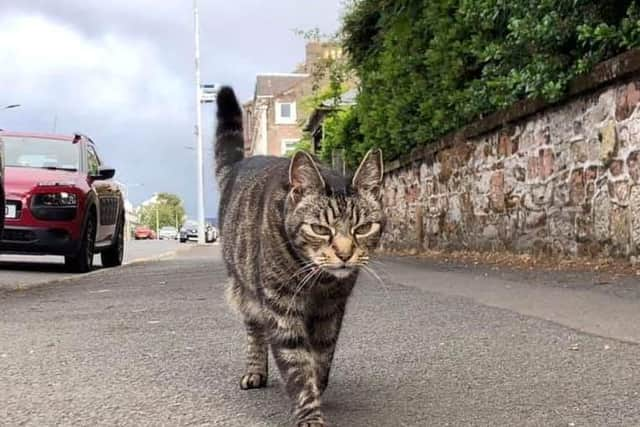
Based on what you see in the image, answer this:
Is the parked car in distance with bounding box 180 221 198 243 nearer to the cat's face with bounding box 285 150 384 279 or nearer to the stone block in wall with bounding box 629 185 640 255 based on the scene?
the stone block in wall with bounding box 629 185 640 255

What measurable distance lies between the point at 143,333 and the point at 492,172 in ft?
23.1

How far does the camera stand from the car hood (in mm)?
10281

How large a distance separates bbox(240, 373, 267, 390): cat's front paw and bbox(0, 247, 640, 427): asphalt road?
2.3 inches

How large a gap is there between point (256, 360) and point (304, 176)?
3.63ft

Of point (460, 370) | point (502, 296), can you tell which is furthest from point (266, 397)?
point (502, 296)

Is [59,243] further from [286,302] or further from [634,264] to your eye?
[286,302]

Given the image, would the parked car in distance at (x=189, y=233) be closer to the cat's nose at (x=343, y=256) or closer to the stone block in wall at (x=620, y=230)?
the stone block in wall at (x=620, y=230)

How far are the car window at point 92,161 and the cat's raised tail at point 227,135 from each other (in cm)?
717

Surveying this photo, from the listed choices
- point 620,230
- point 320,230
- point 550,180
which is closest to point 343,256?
point 320,230

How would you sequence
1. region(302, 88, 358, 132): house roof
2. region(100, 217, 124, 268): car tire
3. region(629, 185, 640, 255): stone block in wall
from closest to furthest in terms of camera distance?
region(629, 185, 640, 255): stone block in wall → region(100, 217, 124, 268): car tire → region(302, 88, 358, 132): house roof

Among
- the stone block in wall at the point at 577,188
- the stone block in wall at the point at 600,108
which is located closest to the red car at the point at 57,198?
the stone block in wall at the point at 577,188

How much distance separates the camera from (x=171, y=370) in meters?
4.08

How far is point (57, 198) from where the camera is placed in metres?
10.4

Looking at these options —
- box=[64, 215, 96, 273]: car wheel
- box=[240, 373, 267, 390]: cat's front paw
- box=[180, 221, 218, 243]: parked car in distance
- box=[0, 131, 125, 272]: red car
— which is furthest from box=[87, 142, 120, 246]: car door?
box=[180, 221, 218, 243]: parked car in distance
